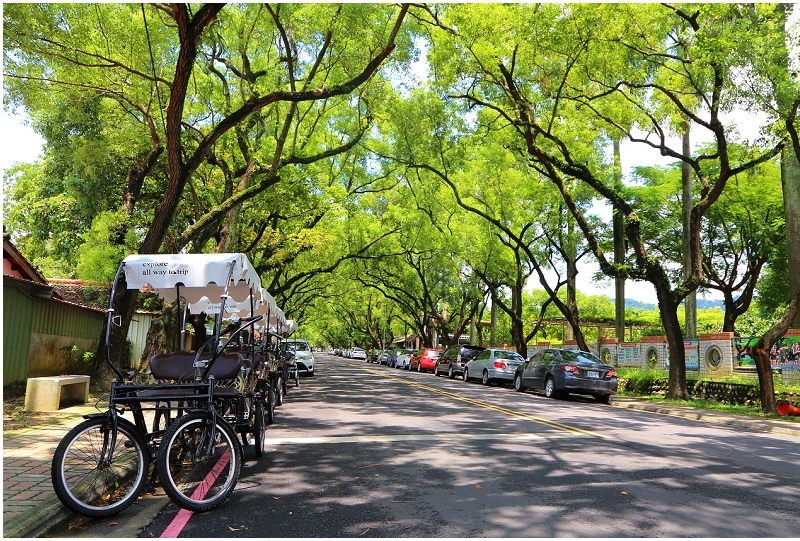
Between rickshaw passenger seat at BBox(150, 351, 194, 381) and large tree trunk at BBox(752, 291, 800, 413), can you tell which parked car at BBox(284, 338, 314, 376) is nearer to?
large tree trunk at BBox(752, 291, 800, 413)

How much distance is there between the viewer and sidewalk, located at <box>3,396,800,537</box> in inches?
196

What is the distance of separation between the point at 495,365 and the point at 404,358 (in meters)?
20.0

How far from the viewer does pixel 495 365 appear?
25234 millimetres

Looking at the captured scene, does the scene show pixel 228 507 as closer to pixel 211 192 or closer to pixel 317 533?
pixel 317 533

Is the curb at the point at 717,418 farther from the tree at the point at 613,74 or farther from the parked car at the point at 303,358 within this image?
the parked car at the point at 303,358

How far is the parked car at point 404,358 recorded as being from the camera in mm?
43656

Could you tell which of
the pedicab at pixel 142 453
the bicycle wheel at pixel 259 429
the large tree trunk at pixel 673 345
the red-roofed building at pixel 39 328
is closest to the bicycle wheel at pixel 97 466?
the pedicab at pixel 142 453

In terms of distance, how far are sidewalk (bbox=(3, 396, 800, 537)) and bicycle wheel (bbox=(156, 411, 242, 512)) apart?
2.98 ft

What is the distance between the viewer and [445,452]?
863 centimetres

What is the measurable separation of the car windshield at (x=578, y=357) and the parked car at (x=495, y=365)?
15.1 feet

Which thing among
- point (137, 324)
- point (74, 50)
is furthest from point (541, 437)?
point (137, 324)

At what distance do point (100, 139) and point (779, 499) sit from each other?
20525 mm

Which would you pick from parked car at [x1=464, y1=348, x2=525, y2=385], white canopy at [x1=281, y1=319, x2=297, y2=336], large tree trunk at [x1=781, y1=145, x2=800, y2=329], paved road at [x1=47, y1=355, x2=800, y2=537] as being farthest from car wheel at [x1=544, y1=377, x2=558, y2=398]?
white canopy at [x1=281, y1=319, x2=297, y2=336]

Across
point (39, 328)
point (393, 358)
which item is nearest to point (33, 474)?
point (39, 328)
